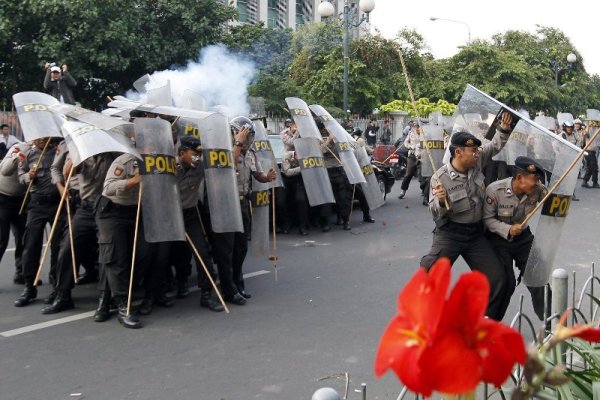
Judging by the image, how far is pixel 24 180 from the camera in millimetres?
6680

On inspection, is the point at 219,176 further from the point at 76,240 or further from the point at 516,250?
the point at 516,250

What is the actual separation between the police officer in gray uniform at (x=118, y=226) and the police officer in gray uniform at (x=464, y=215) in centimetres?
255

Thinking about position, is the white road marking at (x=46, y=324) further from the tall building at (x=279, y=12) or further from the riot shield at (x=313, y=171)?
the tall building at (x=279, y=12)

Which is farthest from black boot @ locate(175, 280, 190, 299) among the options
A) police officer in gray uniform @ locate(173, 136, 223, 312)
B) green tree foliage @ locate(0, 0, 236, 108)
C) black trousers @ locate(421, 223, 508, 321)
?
green tree foliage @ locate(0, 0, 236, 108)

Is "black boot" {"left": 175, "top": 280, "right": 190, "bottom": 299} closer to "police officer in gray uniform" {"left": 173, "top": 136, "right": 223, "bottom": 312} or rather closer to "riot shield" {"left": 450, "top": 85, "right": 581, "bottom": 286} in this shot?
"police officer in gray uniform" {"left": 173, "top": 136, "right": 223, "bottom": 312}

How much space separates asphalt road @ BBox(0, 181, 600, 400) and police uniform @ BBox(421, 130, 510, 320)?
102 cm

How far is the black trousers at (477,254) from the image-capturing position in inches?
196

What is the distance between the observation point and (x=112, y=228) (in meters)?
5.83

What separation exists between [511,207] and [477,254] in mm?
444

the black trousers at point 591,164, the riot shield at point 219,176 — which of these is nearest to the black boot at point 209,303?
the riot shield at point 219,176

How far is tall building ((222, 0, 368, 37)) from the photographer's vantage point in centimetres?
4319

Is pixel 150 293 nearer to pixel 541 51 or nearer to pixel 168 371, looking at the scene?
pixel 168 371

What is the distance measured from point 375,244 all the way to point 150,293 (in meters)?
4.29

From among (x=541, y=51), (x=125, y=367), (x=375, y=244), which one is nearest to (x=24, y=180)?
(x=125, y=367)
